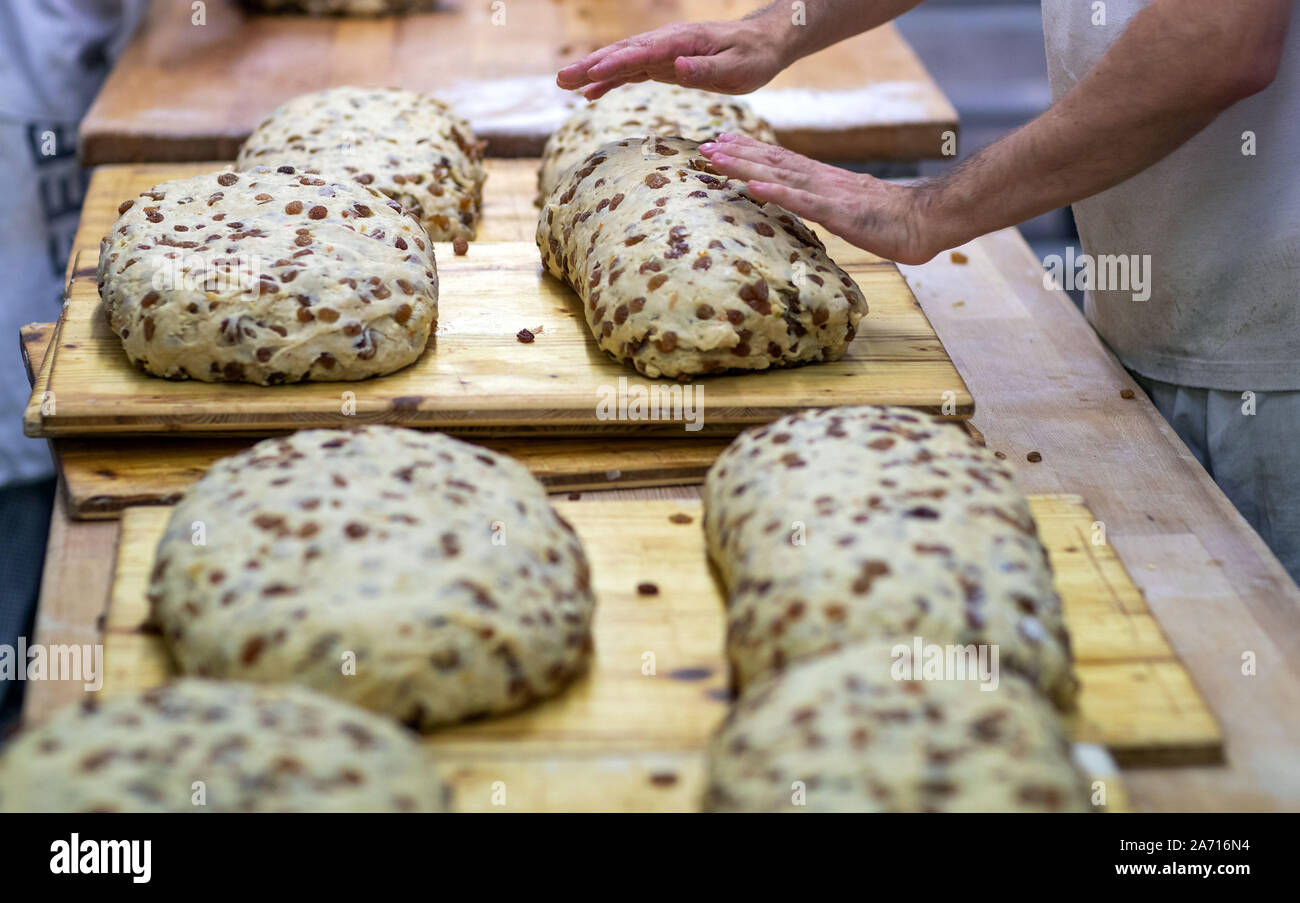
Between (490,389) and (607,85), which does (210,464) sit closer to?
(490,389)

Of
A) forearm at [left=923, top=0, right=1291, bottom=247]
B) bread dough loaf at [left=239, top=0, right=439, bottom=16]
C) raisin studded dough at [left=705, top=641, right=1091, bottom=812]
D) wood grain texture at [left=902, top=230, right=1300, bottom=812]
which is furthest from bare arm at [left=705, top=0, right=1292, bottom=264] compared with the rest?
bread dough loaf at [left=239, top=0, right=439, bottom=16]

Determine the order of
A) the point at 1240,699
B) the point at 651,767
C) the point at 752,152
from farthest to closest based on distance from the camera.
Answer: the point at 752,152 → the point at 1240,699 → the point at 651,767

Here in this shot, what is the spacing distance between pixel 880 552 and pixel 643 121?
1.33 meters

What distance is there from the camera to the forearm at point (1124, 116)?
1.52 m

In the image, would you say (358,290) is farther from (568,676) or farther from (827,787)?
(827,787)

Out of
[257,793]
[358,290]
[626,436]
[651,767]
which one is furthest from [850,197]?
[257,793]

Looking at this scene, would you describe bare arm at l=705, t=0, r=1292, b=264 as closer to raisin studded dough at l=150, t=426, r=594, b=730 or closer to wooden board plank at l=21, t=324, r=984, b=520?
wooden board plank at l=21, t=324, r=984, b=520

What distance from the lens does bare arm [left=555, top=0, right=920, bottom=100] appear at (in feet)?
7.09

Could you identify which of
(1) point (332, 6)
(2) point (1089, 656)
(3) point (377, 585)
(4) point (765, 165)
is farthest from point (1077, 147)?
(1) point (332, 6)

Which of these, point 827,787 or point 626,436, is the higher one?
point 827,787

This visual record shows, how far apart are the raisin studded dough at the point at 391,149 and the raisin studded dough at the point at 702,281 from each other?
43cm

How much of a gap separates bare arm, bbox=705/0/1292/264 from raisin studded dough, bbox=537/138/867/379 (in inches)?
2.5
